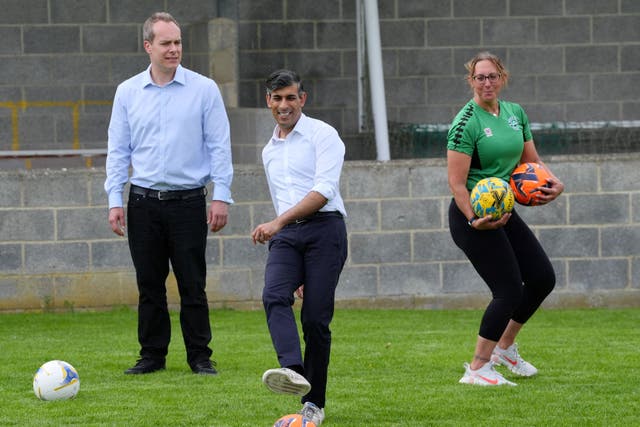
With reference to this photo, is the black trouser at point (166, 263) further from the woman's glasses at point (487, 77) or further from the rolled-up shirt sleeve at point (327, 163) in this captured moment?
the woman's glasses at point (487, 77)

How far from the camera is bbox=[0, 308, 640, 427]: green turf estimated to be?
21.1ft

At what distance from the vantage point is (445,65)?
15.2m

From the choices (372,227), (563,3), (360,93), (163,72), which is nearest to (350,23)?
(360,93)

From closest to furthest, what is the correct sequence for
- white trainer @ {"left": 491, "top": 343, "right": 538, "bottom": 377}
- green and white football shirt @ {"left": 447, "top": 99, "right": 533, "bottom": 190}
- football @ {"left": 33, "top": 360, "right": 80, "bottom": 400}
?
football @ {"left": 33, "top": 360, "right": 80, "bottom": 400} → green and white football shirt @ {"left": 447, "top": 99, "right": 533, "bottom": 190} → white trainer @ {"left": 491, "top": 343, "right": 538, "bottom": 377}

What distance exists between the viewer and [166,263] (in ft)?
25.8

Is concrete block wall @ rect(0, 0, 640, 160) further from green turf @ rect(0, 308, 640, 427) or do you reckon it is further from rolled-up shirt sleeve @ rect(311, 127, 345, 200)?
rolled-up shirt sleeve @ rect(311, 127, 345, 200)

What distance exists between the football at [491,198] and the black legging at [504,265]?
198mm

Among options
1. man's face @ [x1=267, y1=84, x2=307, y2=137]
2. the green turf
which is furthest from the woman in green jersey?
man's face @ [x1=267, y1=84, x2=307, y2=137]

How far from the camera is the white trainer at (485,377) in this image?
728 centimetres

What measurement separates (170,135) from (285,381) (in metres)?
2.44

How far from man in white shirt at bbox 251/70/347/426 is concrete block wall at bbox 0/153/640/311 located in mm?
5287

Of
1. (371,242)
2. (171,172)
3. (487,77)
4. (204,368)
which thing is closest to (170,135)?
(171,172)

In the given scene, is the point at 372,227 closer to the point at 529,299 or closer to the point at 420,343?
the point at 420,343

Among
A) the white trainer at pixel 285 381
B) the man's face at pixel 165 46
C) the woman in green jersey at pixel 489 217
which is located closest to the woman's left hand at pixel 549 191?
the woman in green jersey at pixel 489 217
